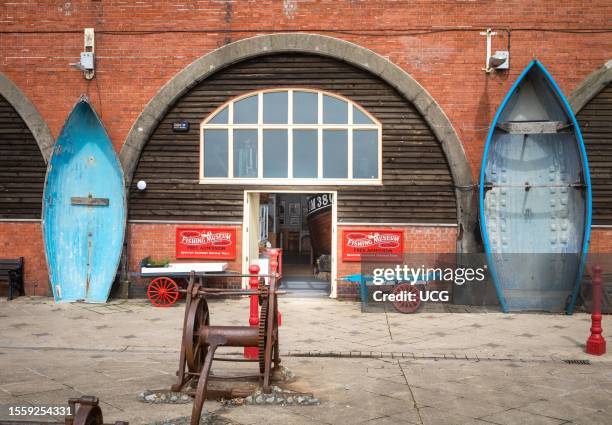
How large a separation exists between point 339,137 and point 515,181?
3577mm

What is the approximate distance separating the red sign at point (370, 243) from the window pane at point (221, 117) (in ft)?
11.2

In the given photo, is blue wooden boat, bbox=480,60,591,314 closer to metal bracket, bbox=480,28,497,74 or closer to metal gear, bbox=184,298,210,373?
metal bracket, bbox=480,28,497,74

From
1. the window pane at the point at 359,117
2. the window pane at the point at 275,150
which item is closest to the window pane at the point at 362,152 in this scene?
the window pane at the point at 359,117

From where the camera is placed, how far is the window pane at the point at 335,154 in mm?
12328

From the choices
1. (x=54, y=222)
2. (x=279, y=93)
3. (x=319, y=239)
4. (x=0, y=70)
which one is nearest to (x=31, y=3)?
(x=0, y=70)

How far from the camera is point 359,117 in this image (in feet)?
40.4

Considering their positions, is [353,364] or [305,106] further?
[305,106]

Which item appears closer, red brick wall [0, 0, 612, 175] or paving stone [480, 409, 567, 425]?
paving stone [480, 409, 567, 425]

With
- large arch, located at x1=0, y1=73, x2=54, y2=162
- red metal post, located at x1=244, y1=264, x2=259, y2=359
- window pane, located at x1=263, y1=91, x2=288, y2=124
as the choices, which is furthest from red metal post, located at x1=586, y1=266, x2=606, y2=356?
large arch, located at x1=0, y1=73, x2=54, y2=162

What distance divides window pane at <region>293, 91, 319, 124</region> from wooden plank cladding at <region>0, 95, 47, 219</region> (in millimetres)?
5373

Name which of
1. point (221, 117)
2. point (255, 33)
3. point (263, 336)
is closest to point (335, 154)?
point (221, 117)

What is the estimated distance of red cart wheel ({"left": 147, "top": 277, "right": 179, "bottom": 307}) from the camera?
453 inches

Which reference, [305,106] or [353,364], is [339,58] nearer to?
[305,106]

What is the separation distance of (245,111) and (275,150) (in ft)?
3.41
